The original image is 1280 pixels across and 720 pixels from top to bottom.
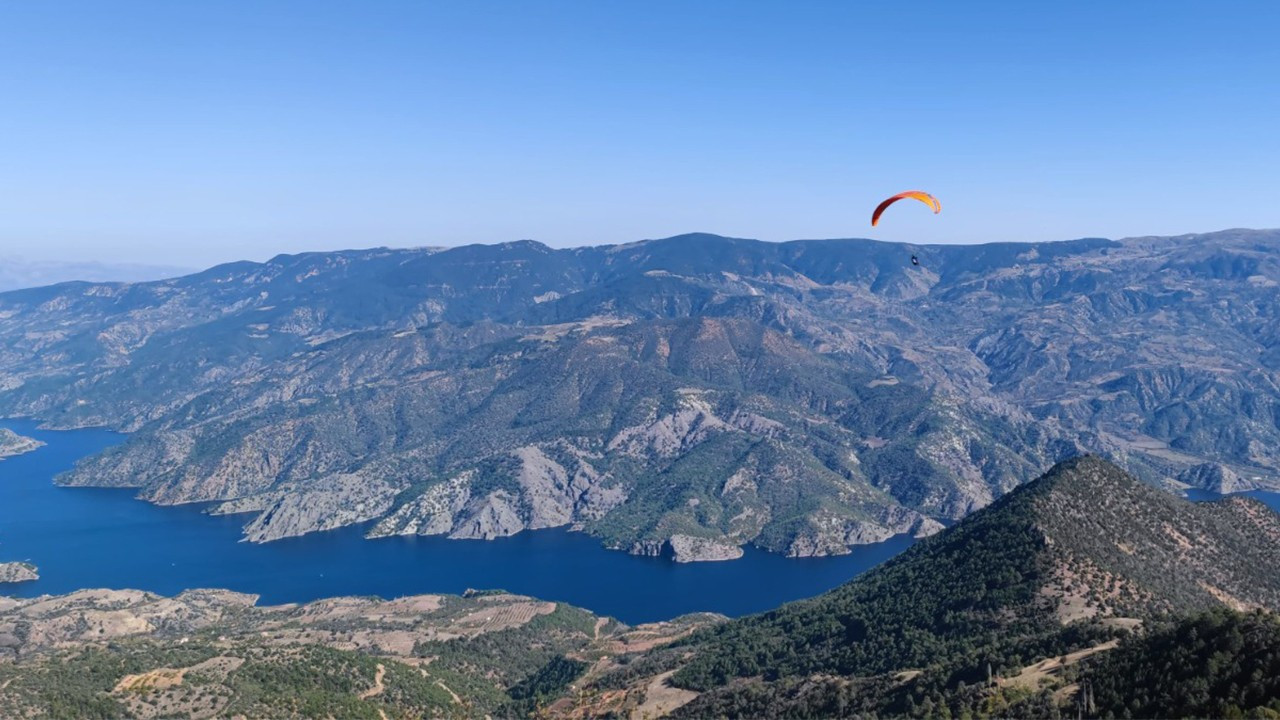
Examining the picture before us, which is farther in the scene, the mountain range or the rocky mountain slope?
the rocky mountain slope

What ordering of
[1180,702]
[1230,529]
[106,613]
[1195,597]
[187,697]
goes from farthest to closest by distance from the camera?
[106,613] < [1230,529] < [1195,597] < [187,697] < [1180,702]

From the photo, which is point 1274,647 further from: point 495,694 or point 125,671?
point 125,671

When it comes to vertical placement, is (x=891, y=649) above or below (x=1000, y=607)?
below

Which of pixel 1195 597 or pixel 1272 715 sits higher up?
pixel 1272 715

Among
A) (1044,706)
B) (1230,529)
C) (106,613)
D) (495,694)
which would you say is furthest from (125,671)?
(1230,529)

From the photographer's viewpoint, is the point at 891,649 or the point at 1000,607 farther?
the point at 1000,607
